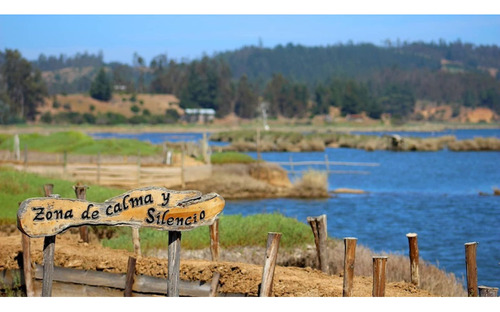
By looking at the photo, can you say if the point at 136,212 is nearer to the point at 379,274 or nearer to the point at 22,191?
the point at 379,274

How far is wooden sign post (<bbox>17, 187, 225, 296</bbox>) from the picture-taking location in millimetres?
8547

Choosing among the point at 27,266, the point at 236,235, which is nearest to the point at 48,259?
the point at 27,266

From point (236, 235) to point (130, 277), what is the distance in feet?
19.3

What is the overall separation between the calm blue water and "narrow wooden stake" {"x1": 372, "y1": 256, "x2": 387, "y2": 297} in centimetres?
723

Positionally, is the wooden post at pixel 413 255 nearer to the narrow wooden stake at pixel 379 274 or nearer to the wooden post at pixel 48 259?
the narrow wooden stake at pixel 379 274

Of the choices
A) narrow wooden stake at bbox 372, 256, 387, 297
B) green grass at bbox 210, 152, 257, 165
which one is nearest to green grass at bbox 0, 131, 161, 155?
green grass at bbox 210, 152, 257, 165

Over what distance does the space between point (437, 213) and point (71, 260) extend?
25155mm

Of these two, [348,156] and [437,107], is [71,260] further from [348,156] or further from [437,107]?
[437,107]

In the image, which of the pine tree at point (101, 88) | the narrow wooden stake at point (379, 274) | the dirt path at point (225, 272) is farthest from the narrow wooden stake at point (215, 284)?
the pine tree at point (101, 88)

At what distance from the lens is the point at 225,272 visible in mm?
10422

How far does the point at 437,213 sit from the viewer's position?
34250mm

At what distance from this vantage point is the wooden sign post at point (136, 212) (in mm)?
8547

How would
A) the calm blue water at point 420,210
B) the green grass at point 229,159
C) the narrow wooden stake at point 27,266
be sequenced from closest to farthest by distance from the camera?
the narrow wooden stake at point 27,266
the calm blue water at point 420,210
the green grass at point 229,159

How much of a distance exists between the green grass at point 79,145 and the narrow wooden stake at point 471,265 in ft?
91.4
